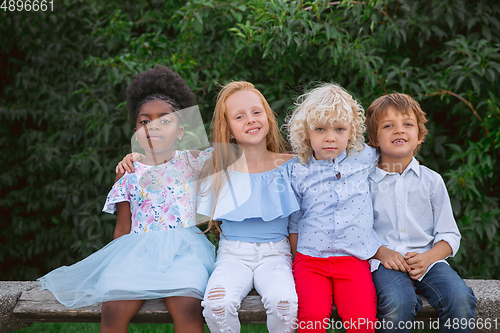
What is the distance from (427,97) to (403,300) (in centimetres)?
140

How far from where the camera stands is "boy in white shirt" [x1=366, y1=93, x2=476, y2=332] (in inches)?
70.1

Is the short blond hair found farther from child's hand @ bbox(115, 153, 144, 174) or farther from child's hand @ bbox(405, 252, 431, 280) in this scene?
child's hand @ bbox(115, 153, 144, 174)

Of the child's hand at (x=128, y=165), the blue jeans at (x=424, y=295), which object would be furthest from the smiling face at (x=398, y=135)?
the child's hand at (x=128, y=165)

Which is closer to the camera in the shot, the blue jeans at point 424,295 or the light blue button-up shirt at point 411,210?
the blue jeans at point 424,295

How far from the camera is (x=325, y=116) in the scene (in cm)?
190

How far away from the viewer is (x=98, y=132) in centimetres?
280

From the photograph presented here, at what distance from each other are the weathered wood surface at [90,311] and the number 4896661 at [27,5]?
225 cm

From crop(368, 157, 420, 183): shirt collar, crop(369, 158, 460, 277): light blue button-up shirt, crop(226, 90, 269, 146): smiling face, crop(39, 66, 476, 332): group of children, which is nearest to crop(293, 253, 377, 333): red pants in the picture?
crop(39, 66, 476, 332): group of children

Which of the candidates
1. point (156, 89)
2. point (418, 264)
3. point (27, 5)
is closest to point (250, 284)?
point (418, 264)

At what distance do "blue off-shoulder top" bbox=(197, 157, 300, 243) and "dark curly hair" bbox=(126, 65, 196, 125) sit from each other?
52cm

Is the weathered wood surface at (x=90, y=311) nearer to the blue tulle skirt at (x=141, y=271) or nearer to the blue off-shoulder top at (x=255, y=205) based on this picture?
the blue tulle skirt at (x=141, y=271)

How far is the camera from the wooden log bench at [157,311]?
180 cm

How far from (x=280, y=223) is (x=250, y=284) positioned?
0.33m

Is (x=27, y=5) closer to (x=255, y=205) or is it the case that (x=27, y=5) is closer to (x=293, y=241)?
(x=255, y=205)
